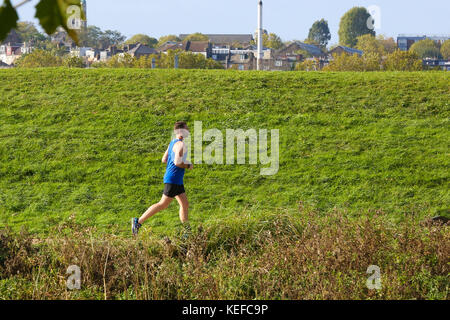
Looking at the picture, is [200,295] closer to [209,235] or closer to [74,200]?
[209,235]

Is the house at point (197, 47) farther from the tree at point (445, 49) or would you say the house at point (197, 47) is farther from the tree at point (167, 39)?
the tree at point (445, 49)

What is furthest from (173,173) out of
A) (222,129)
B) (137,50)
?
(137,50)

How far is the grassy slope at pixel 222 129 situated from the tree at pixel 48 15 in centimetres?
612

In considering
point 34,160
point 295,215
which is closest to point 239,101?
point 34,160

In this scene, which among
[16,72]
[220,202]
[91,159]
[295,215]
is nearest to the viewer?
[295,215]

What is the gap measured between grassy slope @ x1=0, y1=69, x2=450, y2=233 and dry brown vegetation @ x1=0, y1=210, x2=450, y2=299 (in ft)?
4.57

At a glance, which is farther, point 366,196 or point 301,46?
point 301,46

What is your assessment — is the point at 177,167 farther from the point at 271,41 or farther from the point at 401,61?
the point at 271,41

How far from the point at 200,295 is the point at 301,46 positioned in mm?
117180

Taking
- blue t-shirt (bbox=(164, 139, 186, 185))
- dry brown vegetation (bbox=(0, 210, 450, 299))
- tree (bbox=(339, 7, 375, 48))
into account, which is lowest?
dry brown vegetation (bbox=(0, 210, 450, 299))

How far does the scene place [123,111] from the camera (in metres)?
13.9

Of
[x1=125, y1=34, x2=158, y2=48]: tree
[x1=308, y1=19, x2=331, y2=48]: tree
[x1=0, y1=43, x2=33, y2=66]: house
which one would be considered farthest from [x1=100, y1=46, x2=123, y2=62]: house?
[x1=308, y1=19, x2=331, y2=48]: tree

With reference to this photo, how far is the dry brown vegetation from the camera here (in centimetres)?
459

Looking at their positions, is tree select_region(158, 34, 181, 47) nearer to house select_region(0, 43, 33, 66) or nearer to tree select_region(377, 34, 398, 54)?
house select_region(0, 43, 33, 66)
